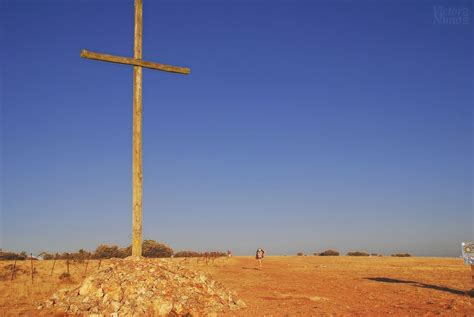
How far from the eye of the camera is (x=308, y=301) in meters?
14.1

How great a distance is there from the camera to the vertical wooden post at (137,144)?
13.2m

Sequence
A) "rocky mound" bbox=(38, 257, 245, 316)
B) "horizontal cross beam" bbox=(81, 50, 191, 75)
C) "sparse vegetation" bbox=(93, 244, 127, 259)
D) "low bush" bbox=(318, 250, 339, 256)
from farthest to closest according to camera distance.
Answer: "low bush" bbox=(318, 250, 339, 256), "sparse vegetation" bbox=(93, 244, 127, 259), "horizontal cross beam" bbox=(81, 50, 191, 75), "rocky mound" bbox=(38, 257, 245, 316)

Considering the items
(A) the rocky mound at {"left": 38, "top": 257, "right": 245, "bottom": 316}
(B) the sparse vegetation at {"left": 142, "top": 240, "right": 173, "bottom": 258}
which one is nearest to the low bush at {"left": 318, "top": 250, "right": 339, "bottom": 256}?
(B) the sparse vegetation at {"left": 142, "top": 240, "right": 173, "bottom": 258}

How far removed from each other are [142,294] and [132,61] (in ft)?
23.0

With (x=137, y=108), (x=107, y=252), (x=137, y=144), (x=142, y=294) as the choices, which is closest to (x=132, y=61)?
(x=137, y=108)

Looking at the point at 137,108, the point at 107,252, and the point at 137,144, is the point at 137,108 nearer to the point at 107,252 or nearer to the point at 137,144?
the point at 137,144

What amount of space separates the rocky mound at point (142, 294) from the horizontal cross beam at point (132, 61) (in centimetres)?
601

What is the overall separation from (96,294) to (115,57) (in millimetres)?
6912

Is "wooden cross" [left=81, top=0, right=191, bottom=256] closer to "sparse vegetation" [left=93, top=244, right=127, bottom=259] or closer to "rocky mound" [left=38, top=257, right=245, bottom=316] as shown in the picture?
"rocky mound" [left=38, top=257, right=245, bottom=316]

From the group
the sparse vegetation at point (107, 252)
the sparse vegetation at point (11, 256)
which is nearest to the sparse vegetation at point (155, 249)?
the sparse vegetation at point (107, 252)

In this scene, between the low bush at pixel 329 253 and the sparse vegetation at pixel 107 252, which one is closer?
the sparse vegetation at pixel 107 252

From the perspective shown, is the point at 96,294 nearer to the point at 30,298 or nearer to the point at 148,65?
the point at 30,298

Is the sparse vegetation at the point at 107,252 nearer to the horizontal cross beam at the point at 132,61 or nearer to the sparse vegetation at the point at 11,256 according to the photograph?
the sparse vegetation at the point at 11,256

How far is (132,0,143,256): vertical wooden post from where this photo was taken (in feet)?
43.3
